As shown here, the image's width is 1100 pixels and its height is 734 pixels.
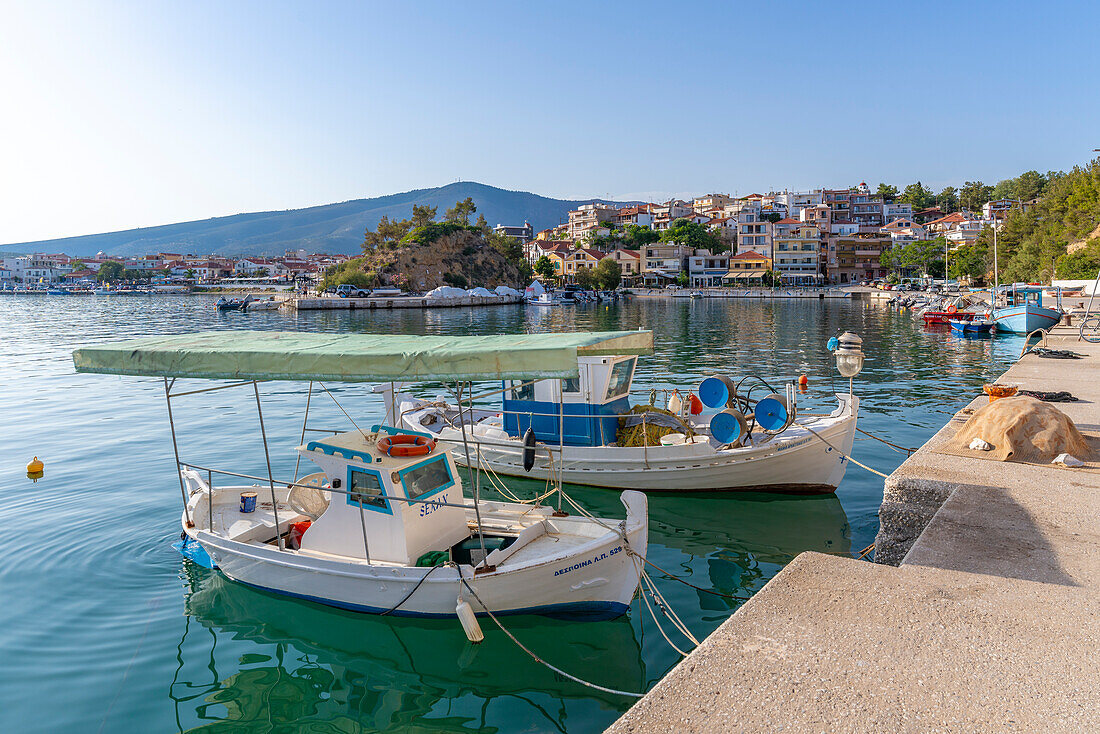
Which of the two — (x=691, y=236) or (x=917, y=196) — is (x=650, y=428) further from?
(x=917, y=196)

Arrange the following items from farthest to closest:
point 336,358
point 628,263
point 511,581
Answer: point 628,263 → point 511,581 → point 336,358

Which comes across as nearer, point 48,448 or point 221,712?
point 221,712

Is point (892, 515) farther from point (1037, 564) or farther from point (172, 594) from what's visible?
point (172, 594)

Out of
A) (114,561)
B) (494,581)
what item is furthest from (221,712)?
(114,561)

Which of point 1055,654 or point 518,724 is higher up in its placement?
point 1055,654

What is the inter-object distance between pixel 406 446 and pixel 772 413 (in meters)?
7.07

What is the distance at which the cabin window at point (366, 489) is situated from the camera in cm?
824

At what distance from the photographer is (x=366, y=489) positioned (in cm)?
836

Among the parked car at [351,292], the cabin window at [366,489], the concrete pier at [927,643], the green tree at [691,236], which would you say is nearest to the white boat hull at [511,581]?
the cabin window at [366,489]

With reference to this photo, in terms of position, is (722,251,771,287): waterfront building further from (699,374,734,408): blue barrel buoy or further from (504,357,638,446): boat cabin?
(504,357,638,446): boat cabin

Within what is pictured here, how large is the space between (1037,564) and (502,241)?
131409 mm

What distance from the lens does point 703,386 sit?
13.2 metres

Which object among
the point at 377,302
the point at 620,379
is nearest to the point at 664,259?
the point at 377,302

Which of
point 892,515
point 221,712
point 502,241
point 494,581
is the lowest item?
point 221,712
